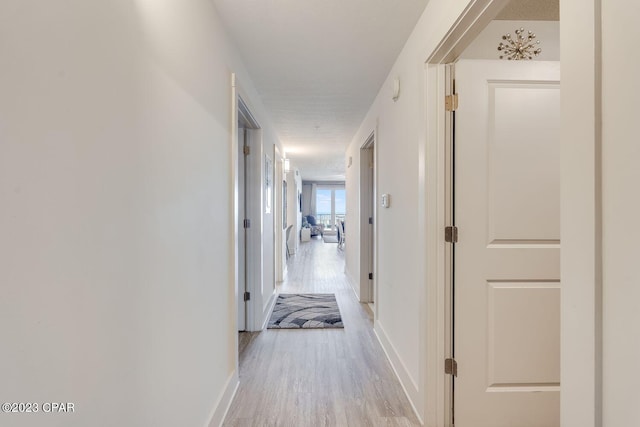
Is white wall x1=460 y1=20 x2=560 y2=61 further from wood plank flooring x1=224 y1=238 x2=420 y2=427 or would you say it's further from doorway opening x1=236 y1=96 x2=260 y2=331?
wood plank flooring x1=224 y1=238 x2=420 y2=427

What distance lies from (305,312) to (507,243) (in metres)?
2.44

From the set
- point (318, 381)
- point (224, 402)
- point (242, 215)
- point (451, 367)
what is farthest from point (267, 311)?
point (451, 367)

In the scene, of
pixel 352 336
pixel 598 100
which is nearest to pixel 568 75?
pixel 598 100

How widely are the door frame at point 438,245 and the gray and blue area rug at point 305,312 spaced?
155 centimetres

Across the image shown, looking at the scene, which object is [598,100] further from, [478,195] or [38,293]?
[38,293]

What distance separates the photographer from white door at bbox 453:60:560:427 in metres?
1.56

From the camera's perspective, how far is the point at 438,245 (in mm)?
1633

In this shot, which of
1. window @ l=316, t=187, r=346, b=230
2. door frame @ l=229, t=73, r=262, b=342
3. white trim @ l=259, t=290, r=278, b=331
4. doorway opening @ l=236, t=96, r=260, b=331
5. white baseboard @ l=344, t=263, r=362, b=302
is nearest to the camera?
door frame @ l=229, t=73, r=262, b=342

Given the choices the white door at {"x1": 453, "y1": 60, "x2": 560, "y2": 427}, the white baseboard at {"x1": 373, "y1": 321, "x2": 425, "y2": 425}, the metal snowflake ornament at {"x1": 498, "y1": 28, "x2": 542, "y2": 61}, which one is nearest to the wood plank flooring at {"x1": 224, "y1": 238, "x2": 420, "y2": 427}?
the white baseboard at {"x1": 373, "y1": 321, "x2": 425, "y2": 425}

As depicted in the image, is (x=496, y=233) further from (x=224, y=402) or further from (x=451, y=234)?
(x=224, y=402)

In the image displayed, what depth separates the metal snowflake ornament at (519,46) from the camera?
1.67 meters

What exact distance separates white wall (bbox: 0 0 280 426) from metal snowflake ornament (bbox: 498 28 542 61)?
62.9 inches

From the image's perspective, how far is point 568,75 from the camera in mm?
752

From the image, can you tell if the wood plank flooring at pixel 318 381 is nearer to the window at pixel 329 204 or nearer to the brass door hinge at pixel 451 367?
the brass door hinge at pixel 451 367
